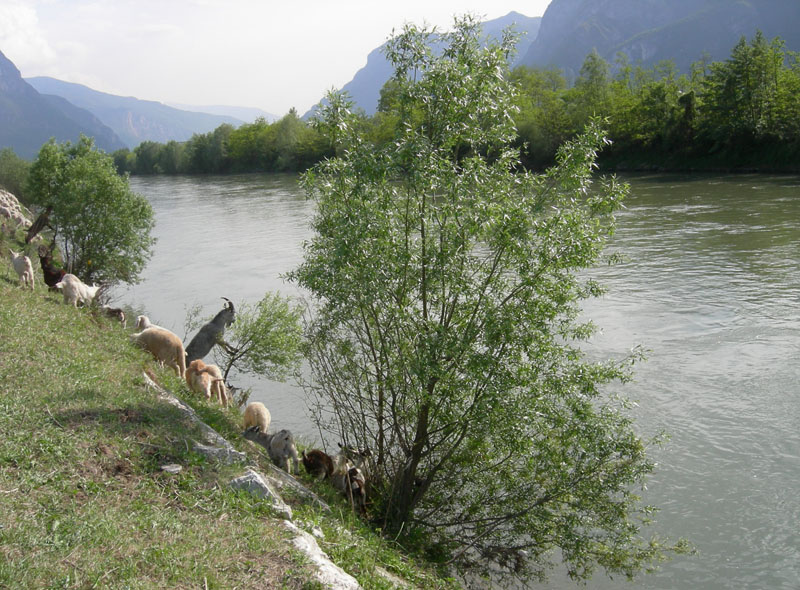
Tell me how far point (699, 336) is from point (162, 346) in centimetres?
1822

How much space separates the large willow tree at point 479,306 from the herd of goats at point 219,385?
0.84 m

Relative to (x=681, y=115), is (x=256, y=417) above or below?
below

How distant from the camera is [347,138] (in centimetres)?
1138

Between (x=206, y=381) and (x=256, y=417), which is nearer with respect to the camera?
(x=256, y=417)

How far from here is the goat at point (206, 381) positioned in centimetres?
1409

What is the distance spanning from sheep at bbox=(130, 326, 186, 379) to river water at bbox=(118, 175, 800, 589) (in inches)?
Result: 158

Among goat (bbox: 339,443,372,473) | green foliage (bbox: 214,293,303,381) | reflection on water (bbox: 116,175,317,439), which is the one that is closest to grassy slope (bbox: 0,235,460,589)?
goat (bbox: 339,443,372,473)

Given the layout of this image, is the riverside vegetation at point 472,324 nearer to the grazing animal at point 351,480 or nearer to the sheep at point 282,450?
the grazing animal at point 351,480

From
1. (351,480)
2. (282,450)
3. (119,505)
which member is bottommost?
(351,480)

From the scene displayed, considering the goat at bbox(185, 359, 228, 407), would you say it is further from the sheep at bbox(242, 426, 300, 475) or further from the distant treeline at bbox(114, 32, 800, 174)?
the distant treeline at bbox(114, 32, 800, 174)

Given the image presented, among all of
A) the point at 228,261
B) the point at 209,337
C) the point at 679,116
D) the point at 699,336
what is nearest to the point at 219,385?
the point at 209,337

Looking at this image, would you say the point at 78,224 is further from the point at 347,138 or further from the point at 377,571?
the point at 377,571

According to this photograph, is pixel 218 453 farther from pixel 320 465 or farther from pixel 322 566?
pixel 320 465

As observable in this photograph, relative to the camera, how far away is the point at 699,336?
2333 centimetres
